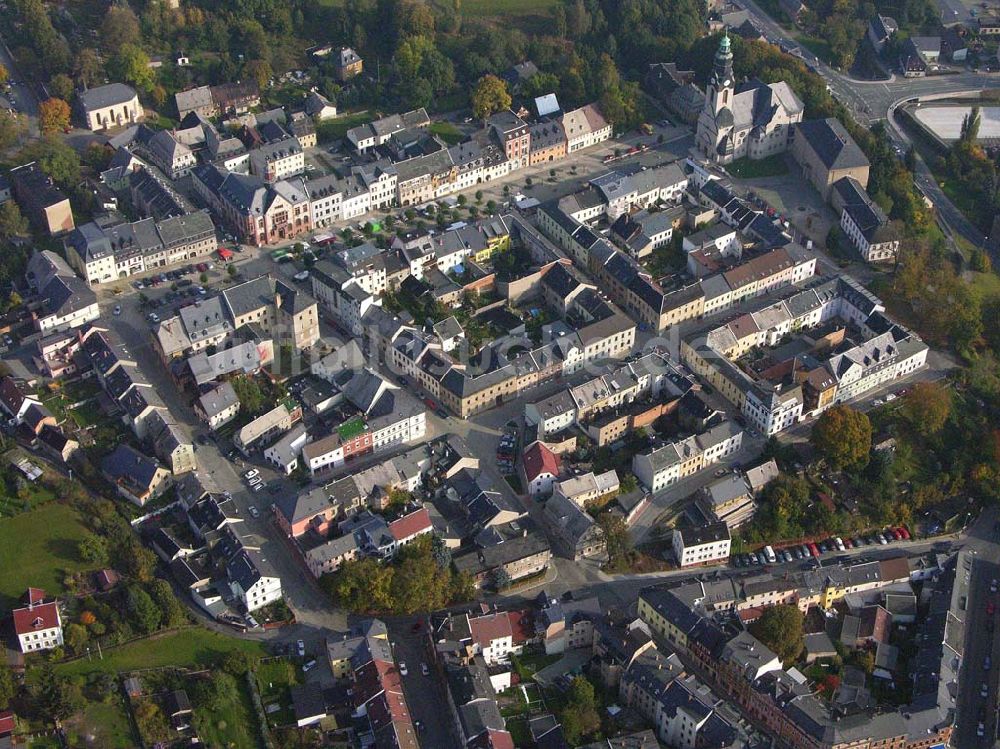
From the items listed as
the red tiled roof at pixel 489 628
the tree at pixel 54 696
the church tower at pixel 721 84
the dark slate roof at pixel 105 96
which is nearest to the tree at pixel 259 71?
the dark slate roof at pixel 105 96

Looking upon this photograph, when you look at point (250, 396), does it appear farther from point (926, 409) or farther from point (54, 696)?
point (926, 409)

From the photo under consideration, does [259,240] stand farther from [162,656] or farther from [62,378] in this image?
[162,656]

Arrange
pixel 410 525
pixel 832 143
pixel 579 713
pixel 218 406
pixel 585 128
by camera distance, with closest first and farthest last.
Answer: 1. pixel 579 713
2. pixel 410 525
3. pixel 218 406
4. pixel 832 143
5. pixel 585 128

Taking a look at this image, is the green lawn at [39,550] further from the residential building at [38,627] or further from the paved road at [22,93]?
the paved road at [22,93]

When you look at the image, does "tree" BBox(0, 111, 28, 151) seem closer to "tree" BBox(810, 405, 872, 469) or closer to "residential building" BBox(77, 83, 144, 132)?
"residential building" BBox(77, 83, 144, 132)

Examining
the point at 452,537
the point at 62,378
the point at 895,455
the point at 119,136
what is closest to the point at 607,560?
the point at 452,537

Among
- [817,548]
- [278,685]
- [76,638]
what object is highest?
[76,638]

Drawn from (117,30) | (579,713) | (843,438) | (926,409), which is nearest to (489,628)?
(579,713)
